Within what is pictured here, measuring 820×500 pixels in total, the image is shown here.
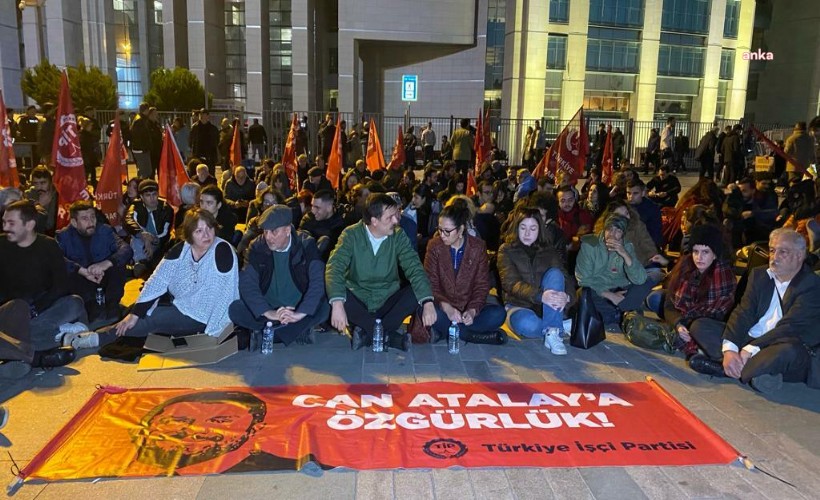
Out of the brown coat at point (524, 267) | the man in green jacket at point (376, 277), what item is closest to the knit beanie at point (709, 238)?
the brown coat at point (524, 267)

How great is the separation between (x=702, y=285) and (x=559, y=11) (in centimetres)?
2827

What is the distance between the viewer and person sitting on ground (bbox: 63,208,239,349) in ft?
20.2

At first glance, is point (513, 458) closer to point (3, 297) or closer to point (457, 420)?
point (457, 420)

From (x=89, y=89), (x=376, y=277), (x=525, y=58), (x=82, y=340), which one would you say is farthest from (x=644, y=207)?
(x=89, y=89)

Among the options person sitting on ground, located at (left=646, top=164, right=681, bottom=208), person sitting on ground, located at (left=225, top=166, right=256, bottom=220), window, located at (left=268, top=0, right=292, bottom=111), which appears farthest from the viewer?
window, located at (left=268, top=0, right=292, bottom=111)

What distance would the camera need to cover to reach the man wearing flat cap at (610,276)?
695cm

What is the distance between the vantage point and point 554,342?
20.7 ft

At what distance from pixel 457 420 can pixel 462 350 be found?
1.70 meters

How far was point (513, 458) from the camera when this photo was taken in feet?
13.6

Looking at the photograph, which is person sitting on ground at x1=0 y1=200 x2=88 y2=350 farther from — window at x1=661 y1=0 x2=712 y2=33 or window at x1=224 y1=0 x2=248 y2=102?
window at x1=224 y1=0 x2=248 y2=102

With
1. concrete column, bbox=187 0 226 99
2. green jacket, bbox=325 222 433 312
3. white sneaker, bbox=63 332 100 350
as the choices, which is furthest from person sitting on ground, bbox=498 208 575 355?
concrete column, bbox=187 0 226 99

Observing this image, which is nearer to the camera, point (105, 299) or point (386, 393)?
point (386, 393)

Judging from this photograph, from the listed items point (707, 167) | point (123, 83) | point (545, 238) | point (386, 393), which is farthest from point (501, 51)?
point (386, 393)

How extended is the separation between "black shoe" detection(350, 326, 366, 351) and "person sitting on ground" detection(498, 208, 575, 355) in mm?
1554
